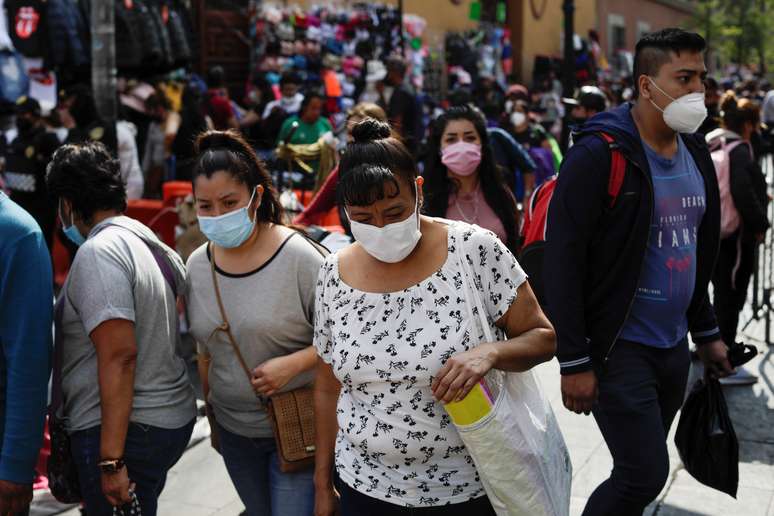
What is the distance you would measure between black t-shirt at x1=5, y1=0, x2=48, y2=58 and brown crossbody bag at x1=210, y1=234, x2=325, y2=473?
7955 mm

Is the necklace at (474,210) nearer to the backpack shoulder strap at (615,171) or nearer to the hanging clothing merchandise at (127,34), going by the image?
the backpack shoulder strap at (615,171)

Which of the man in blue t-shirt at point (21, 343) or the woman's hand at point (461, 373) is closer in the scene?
the woman's hand at point (461, 373)

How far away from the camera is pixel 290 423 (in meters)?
3.12

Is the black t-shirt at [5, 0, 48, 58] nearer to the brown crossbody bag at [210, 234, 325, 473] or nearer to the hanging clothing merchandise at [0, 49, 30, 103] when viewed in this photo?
the hanging clothing merchandise at [0, 49, 30, 103]

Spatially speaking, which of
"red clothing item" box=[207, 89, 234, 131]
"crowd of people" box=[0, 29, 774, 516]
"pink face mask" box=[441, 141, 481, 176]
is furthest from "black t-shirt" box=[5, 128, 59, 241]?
"crowd of people" box=[0, 29, 774, 516]

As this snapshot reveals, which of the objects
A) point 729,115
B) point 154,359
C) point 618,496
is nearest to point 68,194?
point 154,359

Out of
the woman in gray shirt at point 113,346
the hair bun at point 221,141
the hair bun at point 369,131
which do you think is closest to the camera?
the woman in gray shirt at point 113,346

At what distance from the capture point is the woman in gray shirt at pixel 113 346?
2920 millimetres

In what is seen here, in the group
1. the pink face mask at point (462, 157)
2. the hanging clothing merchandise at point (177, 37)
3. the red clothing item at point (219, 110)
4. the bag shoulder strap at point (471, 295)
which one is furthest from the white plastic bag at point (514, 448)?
the hanging clothing merchandise at point (177, 37)

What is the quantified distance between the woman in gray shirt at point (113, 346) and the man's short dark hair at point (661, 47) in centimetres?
180

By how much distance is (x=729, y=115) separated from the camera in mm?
6277

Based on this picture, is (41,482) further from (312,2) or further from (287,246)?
(312,2)

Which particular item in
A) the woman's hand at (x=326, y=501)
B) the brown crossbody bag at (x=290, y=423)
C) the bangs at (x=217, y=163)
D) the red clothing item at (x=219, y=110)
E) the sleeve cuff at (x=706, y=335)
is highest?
the red clothing item at (x=219, y=110)

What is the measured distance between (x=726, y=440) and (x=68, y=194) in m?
2.55
